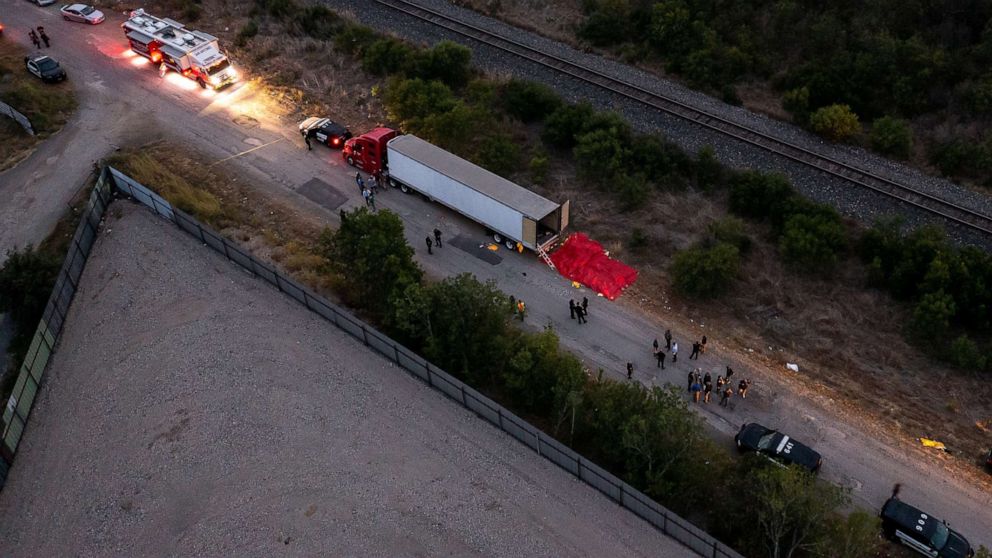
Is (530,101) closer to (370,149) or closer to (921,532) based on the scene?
(370,149)

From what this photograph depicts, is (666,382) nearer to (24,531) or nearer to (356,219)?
(356,219)

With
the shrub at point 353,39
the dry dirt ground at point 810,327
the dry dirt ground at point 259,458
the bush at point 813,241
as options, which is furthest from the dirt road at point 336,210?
the dry dirt ground at point 259,458

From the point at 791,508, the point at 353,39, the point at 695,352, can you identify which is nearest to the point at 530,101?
the point at 353,39

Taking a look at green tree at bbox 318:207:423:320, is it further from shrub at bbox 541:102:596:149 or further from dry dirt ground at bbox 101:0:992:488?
shrub at bbox 541:102:596:149

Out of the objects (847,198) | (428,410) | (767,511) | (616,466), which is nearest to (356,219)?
(428,410)

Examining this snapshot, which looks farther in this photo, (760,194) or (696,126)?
(696,126)

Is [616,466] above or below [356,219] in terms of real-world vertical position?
below
